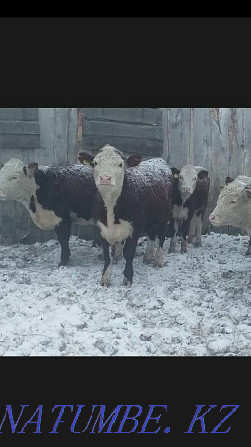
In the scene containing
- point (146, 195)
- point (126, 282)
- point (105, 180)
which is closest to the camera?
point (105, 180)

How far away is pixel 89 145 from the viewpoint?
29.3 ft

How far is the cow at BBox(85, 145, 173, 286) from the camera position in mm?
6019

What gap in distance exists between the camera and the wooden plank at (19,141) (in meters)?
8.78

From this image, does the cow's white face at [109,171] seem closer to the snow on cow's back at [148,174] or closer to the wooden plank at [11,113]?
the snow on cow's back at [148,174]

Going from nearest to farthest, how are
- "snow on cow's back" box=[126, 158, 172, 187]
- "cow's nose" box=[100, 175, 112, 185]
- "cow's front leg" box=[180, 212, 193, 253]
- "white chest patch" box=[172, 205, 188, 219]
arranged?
"cow's nose" box=[100, 175, 112, 185]
"snow on cow's back" box=[126, 158, 172, 187]
"cow's front leg" box=[180, 212, 193, 253]
"white chest patch" box=[172, 205, 188, 219]

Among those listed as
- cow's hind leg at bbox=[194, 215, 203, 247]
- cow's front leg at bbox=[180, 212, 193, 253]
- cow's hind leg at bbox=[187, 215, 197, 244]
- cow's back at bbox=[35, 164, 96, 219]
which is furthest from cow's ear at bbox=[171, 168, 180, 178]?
cow's back at bbox=[35, 164, 96, 219]

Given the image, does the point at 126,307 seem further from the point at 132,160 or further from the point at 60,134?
the point at 60,134

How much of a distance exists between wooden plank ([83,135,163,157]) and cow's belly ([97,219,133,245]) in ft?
9.45

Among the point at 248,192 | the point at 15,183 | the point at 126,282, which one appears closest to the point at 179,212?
the point at 248,192

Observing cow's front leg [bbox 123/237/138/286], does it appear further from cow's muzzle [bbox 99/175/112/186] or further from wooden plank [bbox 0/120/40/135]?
wooden plank [bbox 0/120/40/135]

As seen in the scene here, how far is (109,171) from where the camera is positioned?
19.4 feet

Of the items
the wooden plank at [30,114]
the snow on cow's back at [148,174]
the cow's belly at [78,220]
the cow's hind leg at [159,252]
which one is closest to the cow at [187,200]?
the snow on cow's back at [148,174]

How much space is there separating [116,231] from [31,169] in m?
2.00

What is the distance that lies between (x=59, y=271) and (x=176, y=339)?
275 cm
